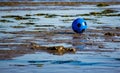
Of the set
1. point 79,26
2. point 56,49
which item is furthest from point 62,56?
point 79,26

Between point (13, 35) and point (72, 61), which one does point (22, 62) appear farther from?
point (13, 35)

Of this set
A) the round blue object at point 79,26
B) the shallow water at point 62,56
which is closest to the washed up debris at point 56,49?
the shallow water at point 62,56

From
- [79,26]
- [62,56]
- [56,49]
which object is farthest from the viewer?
[79,26]

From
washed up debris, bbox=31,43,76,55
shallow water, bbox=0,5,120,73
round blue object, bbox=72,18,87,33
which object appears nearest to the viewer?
shallow water, bbox=0,5,120,73

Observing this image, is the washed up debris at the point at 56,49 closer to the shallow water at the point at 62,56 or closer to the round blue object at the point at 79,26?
the shallow water at the point at 62,56

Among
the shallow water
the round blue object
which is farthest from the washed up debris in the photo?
the round blue object

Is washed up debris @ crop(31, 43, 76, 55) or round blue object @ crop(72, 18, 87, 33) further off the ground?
round blue object @ crop(72, 18, 87, 33)

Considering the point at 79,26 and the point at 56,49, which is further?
the point at 79,26

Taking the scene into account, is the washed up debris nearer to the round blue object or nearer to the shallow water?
the shallow water

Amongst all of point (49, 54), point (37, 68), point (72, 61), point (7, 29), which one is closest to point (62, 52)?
point (49, 54)

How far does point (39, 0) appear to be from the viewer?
67062 mm

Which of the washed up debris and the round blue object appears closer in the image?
the washed up debris

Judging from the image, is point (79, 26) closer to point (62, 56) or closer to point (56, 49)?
point (56, 49)

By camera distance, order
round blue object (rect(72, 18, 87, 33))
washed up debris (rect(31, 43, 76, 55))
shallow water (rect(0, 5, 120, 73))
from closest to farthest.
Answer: shallow water (rect(0, 5, 120, 73)) < washed up debris (rect(31, 43, 76, 55)) < round blue object (rect(72, 18, 87, 33))
